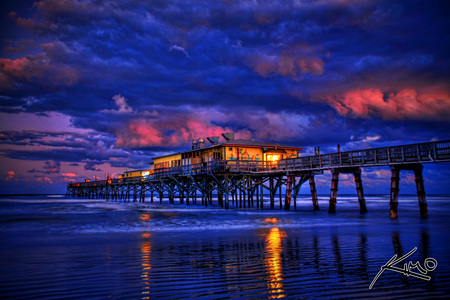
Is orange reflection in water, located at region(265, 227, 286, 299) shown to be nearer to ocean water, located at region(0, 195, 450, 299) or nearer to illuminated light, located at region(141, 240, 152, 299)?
ocean water, located at region(0, 195, 450, 299)

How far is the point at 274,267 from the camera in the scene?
767 centimetres

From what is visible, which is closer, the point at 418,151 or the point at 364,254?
the point at 364,254

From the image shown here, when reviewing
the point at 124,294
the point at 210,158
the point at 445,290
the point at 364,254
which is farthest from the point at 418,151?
the point at 210,158

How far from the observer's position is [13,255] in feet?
32.5

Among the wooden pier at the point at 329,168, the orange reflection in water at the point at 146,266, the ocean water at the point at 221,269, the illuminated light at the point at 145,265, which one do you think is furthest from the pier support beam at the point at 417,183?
the illuminated light at the point at 145,265

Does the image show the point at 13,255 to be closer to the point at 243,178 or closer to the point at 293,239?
the point at 293,239

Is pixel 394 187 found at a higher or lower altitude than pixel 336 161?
lower

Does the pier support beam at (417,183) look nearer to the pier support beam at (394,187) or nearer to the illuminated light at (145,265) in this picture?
the pier support beam at (394,187)

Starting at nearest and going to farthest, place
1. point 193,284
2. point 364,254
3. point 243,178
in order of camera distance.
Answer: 1. point 193,284
2. point 364,254
3. point 243,178

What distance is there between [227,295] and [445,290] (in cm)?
384

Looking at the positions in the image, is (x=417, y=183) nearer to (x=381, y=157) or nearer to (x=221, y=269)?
(x=381, y=157)

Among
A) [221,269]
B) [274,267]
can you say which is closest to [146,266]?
[221,269]

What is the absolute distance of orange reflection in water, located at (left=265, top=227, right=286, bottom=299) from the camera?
18.8ft

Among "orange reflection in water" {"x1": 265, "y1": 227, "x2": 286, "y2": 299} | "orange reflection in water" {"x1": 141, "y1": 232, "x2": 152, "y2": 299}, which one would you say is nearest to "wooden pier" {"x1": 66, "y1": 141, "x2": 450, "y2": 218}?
"orange reflection in water" {"x1": 265, "y1": 227, "x2": 286, "y2": 299}
